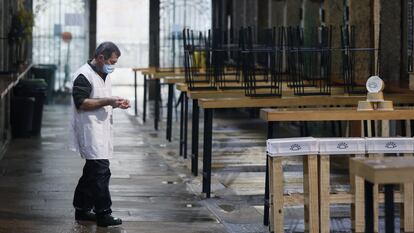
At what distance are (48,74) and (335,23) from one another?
10649 mm

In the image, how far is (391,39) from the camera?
13453 millimetres

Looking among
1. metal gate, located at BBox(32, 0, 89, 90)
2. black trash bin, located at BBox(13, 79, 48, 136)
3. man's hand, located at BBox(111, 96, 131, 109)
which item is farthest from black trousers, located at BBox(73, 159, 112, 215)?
metal gate, located at BBox(32, 0, 89, 90)

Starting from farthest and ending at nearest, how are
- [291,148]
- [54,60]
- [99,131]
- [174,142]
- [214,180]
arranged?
[54,60] < [174,142] < [214,180] < [99,131] < [291,148]

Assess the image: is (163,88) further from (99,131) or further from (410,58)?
(99,131)

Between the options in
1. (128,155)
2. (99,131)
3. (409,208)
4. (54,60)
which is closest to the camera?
(409,208)

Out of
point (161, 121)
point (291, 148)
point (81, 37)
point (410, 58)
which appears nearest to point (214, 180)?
point (410, 58)

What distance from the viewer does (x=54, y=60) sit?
25688 millimetres

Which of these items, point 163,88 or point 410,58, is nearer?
point 410,58

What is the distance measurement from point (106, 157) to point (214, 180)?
319 cm

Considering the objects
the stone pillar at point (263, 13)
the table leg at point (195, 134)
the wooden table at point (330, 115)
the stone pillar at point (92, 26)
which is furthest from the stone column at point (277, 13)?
the wooden table at point (330, 115)

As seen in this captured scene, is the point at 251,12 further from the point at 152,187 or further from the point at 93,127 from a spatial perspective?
the point at 93,127

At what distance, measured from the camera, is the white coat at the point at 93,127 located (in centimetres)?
930

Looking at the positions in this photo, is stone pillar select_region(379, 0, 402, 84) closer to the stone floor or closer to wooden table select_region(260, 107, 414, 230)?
the stone floor

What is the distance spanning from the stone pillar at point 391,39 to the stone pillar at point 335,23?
0.68m
